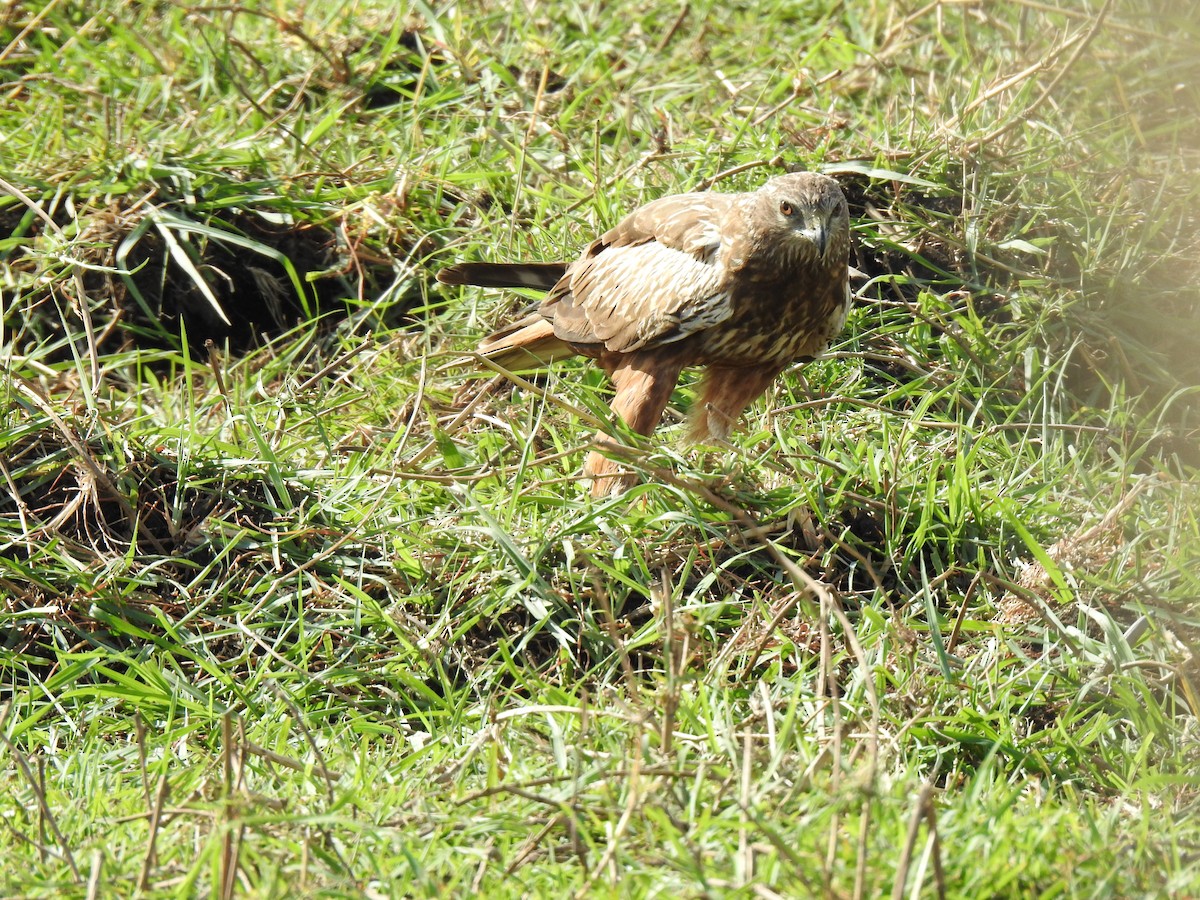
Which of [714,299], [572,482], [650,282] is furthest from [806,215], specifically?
[572,482]

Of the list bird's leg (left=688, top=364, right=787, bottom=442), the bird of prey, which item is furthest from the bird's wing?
bird's leg (left=688, top=364, right=787, bottom=442)

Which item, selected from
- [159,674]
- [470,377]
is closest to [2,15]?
[470,377]

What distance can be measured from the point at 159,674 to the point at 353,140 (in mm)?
2795

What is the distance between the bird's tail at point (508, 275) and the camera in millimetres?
4531

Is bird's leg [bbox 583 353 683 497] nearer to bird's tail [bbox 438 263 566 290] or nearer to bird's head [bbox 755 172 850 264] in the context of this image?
bird's head [bbox 755 172 850 264]

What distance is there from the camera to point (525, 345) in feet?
15.2

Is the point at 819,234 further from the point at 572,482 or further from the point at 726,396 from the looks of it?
the point at 572,482

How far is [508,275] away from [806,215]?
1.16 m

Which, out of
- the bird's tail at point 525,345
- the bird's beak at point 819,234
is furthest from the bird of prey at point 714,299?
the bird's tail at point 525,345

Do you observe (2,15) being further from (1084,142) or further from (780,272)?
(1084,142)

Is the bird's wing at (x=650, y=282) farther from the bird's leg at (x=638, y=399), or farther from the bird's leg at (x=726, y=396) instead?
the bird's leg at (x=726, y=396)

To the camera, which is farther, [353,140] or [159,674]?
[353,140]

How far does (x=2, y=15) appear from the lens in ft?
18.9

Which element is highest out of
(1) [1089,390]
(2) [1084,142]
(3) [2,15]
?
(3) [2,15]
